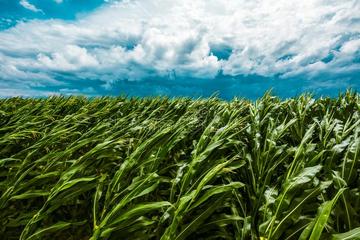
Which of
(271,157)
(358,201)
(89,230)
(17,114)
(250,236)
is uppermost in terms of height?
(17,114)

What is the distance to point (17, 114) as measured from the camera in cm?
469

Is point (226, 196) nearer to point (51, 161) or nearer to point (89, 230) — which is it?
point (89, 230)

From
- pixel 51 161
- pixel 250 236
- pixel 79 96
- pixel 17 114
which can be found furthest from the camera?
pixel 79 96

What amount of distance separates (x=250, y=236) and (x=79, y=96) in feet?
18.6

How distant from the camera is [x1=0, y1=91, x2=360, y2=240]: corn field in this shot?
5.91 ft

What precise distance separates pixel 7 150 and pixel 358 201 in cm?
326

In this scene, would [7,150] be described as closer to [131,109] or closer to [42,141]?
[42,141]

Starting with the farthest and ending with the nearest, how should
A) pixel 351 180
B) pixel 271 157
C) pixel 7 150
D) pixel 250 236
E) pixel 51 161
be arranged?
pixel 7 150, pixel 51 161, pixel 271 157, pixel 351 180, pixel 250 236

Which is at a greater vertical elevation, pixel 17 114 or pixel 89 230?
pixel 17 114

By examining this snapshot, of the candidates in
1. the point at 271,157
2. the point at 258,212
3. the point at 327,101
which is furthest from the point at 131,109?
the point at 258,212

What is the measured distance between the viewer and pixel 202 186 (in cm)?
189

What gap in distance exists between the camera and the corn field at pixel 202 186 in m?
1.80

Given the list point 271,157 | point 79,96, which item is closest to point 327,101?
point 271,157

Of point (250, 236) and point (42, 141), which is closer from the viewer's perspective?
point (250, 236)
